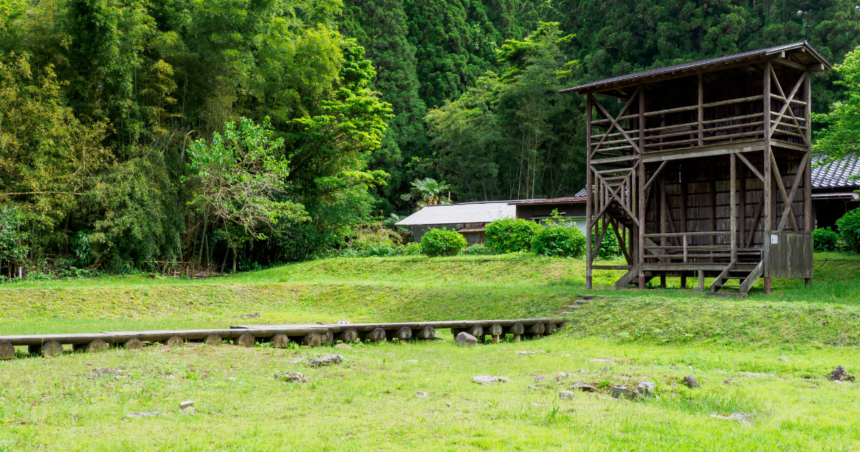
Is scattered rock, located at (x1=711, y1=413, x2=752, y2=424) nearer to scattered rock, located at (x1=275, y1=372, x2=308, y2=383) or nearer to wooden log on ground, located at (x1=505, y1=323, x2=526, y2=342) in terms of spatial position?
scattered rock, located at (x1=275, y1=372, x2=308, y2=383)

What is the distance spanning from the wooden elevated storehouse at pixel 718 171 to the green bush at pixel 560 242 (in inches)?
121

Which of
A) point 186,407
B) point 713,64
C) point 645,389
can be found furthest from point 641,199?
point 186,407

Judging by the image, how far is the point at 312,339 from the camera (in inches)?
444

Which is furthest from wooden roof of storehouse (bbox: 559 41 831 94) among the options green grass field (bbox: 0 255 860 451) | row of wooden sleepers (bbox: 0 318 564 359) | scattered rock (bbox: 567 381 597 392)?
scattered rock (bbox: 567 381 597 392)

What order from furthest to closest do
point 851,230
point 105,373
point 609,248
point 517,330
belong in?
point 609,248, point 851,230, point 517,330, point 105,373

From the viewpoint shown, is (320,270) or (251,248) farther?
(251,248)

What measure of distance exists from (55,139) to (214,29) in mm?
6396

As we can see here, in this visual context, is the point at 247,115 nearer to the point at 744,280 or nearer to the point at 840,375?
the point at 744,280

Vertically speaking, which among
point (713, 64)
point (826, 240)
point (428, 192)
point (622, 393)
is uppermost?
point (713, 64)

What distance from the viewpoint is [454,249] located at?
25.0 m

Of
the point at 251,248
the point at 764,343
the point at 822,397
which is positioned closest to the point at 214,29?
the point at 251,248

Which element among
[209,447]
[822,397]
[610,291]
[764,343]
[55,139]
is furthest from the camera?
[55,139]

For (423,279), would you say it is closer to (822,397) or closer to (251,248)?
(251,248)

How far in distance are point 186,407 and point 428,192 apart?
4050cm
